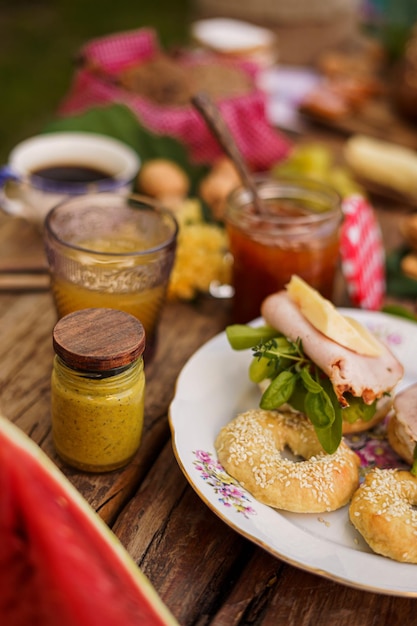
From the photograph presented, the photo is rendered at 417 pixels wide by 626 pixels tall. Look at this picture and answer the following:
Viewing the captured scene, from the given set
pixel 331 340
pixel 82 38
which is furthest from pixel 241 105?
pixel 82 38

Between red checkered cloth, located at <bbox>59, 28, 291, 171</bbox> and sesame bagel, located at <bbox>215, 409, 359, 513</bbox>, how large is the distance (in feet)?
3.97

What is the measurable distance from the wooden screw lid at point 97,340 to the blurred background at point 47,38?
10.5 ft

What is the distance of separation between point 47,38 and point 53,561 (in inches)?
237

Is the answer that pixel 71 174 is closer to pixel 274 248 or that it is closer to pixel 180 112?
pixel 180 112

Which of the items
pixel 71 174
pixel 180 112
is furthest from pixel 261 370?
pixel 180 112

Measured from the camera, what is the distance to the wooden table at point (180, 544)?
1042 mm

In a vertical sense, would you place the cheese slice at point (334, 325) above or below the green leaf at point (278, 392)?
above

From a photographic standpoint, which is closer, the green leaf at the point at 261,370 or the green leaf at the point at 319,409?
the green leaf at the point at 319,409

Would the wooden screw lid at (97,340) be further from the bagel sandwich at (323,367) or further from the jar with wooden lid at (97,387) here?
the bagel sandwich at (323,367)

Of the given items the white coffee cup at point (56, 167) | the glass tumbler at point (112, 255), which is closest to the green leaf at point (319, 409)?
the glass tumbler at point (112, 255)

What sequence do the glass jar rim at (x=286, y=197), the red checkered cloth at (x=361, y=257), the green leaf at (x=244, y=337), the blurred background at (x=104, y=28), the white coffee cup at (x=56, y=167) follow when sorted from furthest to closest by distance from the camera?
the blurred background at (x=104, y=28) → the white coffee cup at (x=56, y=167) → the red checkered cloth at (x=361, y=257) → the glass jar rim at (x=286, y=197) → the green leaf at (x=244, y=337)

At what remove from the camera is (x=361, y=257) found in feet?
5.75

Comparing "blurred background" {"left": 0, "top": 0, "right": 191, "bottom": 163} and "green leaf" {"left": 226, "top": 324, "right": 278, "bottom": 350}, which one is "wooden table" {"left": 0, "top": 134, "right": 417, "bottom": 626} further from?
"blurred background" {"left": 0, "top": 0, "right": 191, "bottom": 163}

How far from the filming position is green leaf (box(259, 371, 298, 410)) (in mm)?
1215
